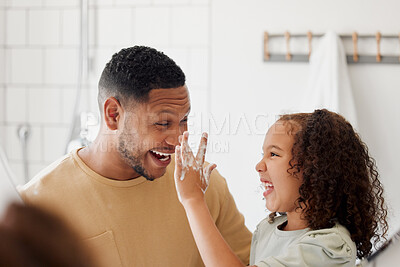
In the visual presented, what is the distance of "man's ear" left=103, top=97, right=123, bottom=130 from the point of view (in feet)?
1.50

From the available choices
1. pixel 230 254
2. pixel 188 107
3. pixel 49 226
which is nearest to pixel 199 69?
pixel 188 107

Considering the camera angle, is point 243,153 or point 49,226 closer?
point 49,226

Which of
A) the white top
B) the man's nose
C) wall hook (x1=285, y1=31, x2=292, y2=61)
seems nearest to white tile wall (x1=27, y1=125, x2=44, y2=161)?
the man's nose

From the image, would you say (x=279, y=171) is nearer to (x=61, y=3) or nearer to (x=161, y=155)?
(x=161, y=155)

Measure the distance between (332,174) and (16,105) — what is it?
41 centimetres

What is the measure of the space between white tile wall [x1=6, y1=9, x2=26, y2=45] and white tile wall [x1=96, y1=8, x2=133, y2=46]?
0.36ft

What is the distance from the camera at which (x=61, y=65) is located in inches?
25.2

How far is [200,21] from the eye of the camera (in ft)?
2.47

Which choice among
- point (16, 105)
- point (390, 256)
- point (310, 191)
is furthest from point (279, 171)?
point (16, 105)

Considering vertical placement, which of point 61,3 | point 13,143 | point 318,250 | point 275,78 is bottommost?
point 318,250

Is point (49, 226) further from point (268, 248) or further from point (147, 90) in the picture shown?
point (268, 248)

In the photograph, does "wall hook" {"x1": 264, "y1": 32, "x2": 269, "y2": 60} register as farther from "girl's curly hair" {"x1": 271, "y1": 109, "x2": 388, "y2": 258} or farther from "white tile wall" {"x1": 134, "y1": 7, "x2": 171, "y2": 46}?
"girl's curly hair" {"x1": 271, "y1": 109, "x2": 388, "y2": 258}

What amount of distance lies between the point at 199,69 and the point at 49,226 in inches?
20.0

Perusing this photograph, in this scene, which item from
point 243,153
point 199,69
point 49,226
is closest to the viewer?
point 49,226
